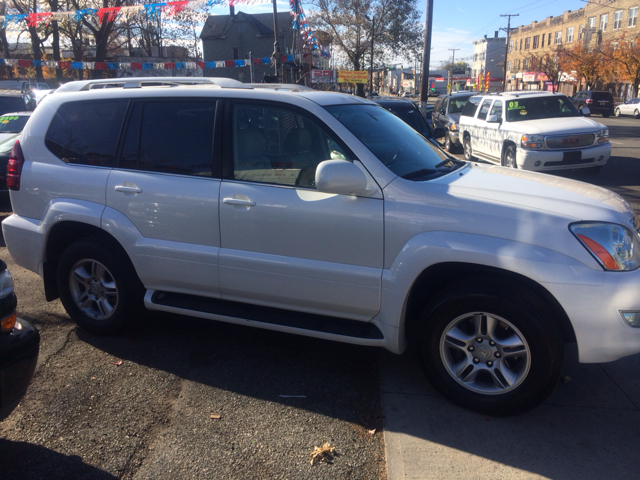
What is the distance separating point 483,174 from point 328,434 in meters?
2.16

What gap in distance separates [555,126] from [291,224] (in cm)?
860

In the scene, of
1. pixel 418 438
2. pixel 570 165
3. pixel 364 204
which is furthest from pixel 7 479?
pixel 570 165

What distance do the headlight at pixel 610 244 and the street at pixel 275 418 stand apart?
100 cm

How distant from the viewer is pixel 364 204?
10.8ft

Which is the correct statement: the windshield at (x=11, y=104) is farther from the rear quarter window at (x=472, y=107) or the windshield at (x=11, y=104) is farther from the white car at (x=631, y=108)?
the white car at (x=631, y=108)

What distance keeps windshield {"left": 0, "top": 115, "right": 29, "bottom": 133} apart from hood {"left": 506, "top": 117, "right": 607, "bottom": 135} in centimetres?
974

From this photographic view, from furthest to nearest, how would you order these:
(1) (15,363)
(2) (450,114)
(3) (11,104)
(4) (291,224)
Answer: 1. (2) (450,114)
2. (3) (11,104)
3. (4) (291,224)
4. (1) (15,363)

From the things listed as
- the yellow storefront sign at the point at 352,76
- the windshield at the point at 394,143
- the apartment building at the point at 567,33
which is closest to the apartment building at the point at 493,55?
the apartment building at the point at 567,33

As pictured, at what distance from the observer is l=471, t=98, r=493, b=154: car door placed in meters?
12.2

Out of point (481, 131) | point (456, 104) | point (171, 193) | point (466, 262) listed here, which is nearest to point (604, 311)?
point (466, 262)

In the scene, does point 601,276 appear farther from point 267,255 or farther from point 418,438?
point 267,255

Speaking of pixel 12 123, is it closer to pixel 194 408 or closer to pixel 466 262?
pixel 194 408

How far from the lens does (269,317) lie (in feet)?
12.1

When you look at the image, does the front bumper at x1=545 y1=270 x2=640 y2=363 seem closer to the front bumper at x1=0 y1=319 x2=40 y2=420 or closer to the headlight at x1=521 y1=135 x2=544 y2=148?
the front bumper at x1=0 y1=319 x2=40 y2=420
